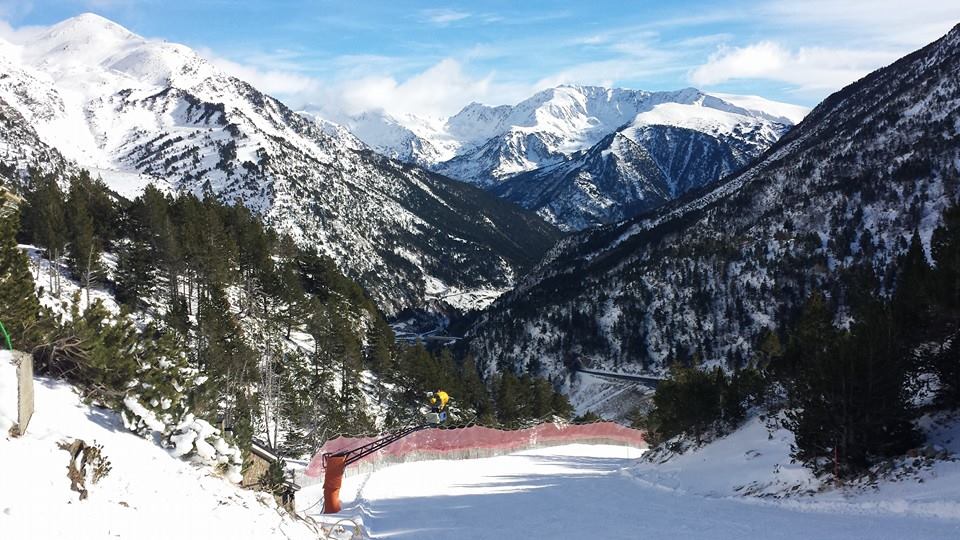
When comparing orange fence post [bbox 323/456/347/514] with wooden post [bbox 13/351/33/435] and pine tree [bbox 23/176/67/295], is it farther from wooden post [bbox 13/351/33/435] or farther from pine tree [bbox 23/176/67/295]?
pine tree [bbox 23/176/67/295]

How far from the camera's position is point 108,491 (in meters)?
8.95

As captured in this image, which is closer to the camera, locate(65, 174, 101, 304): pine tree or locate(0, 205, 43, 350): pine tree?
locate(0, 205, 43, 350): pine tree

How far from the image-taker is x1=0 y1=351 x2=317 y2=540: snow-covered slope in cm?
757

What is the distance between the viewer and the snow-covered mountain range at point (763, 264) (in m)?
144

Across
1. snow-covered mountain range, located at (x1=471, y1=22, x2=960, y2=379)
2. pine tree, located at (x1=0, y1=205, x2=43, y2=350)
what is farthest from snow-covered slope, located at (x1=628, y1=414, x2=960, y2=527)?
snow-covered mountain range, located at (x1=471, y1=22, x2=960, y2=379)

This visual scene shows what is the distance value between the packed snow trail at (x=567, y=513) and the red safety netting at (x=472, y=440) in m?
1.69

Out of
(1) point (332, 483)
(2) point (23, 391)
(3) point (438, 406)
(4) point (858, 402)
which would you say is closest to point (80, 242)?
(1) point (332, 483)

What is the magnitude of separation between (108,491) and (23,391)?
1.81m

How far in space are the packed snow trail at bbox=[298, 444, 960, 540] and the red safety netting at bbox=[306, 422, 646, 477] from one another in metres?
1.69

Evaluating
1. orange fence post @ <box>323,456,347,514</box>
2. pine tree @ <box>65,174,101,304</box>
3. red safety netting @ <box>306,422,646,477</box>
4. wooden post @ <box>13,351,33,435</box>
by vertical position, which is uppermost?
pine tree @ <box>65,174,101,304</box>

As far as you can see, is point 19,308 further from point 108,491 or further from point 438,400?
point 438,400

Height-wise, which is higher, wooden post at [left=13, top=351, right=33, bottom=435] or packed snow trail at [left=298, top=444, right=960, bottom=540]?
wooden post at [left=13, top=351, right=33, bottom=435]

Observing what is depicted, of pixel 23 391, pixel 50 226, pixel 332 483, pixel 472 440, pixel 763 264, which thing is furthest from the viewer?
pixel 763 264

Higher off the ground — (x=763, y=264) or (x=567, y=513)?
(x=763, y=264)
